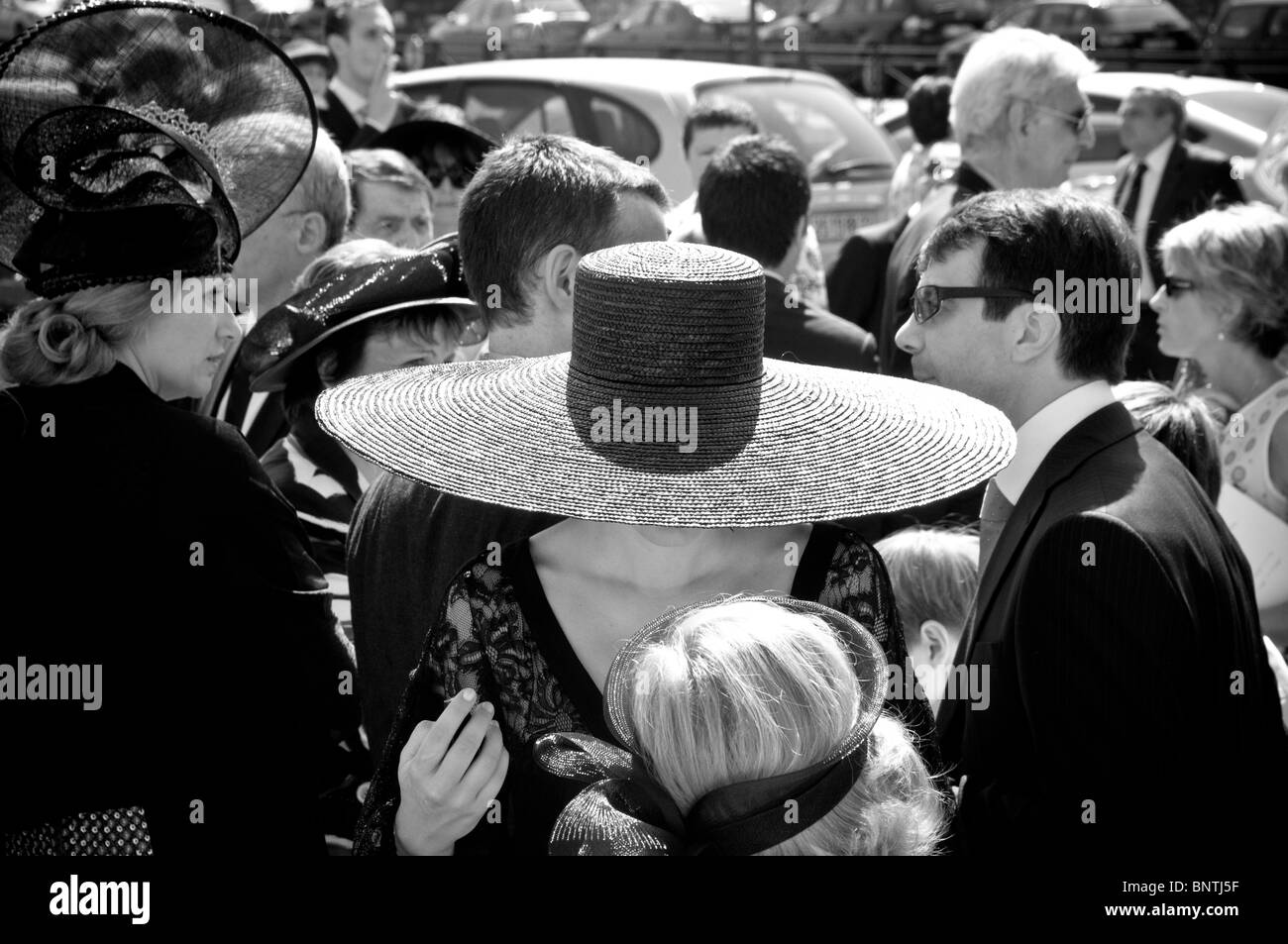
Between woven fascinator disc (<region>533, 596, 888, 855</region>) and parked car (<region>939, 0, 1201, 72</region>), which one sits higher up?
woven fascinator disc (<region>533, 596, 888, 855</region>)

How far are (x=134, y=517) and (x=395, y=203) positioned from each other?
106 inches

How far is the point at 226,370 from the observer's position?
3848 millimetres

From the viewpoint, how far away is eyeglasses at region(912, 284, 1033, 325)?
2605 mm

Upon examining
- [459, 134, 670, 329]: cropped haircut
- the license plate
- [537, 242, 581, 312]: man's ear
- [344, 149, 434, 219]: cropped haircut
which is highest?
[459, 134, 670, 329]: cropped haircut

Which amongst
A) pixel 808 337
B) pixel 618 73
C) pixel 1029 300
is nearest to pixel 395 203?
pixel 808 337

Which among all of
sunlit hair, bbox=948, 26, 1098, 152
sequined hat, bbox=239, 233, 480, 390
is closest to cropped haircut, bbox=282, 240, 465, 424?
sequined hat, bbox=239, 233, 480, 390

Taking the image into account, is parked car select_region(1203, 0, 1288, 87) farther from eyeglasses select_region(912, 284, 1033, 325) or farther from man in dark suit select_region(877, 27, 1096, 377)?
eyeglasses select_region(912, 284, 1033, 325)

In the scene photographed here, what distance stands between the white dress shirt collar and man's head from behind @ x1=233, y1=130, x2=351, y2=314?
7.48ft

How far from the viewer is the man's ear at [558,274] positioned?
Result: 2.64 m

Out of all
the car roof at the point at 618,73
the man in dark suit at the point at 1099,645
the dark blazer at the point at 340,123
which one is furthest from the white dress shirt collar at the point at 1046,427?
the car roof at the point at 618,73

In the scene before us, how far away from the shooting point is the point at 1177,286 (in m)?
4.07

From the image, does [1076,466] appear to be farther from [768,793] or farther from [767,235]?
[767,235]

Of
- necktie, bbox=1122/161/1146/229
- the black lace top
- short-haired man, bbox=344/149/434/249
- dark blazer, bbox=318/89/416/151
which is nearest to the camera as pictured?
the black lace top

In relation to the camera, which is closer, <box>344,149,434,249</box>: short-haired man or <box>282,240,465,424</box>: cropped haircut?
<box>282,240,465,424</box>: cropped haircut
